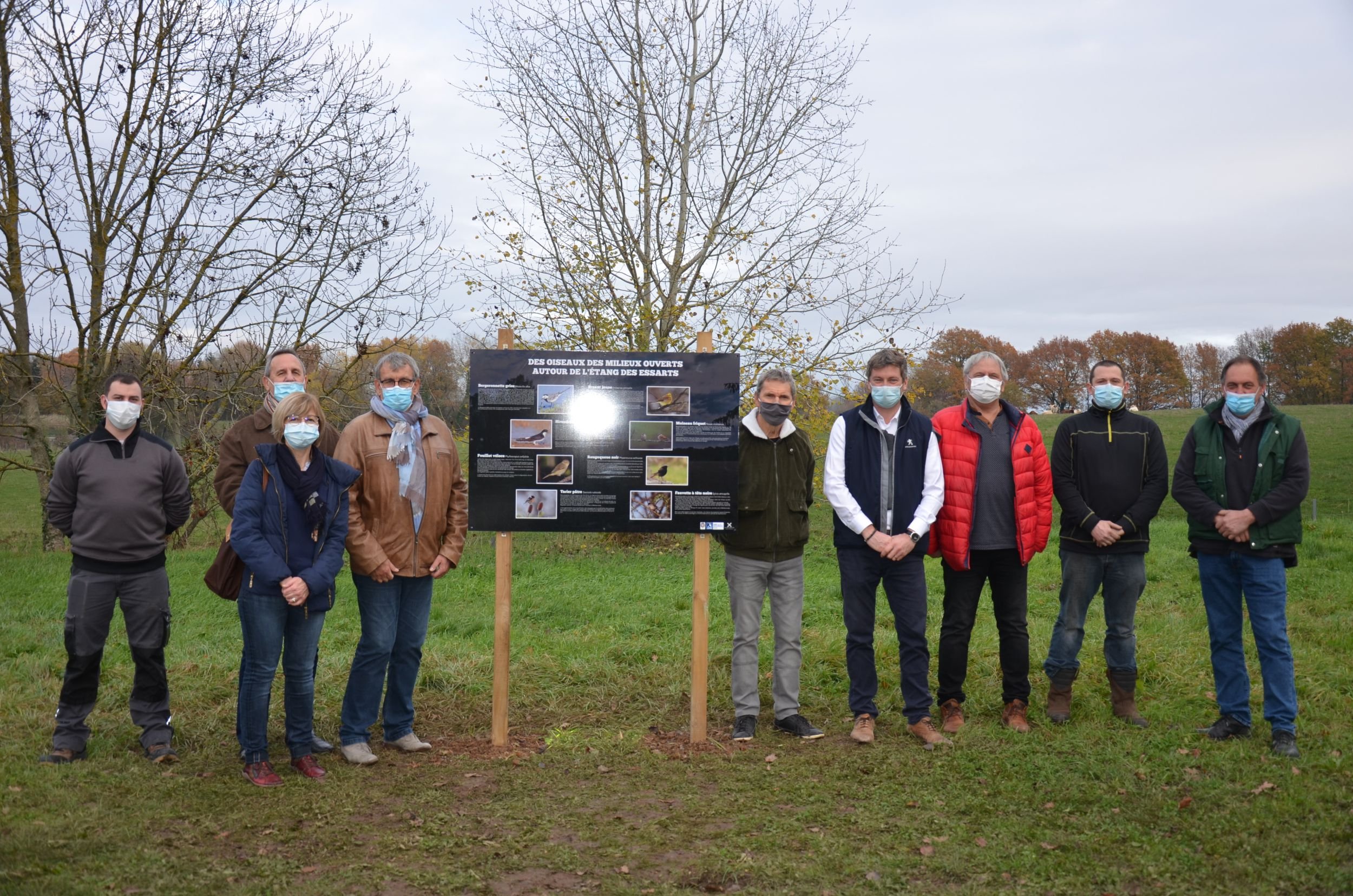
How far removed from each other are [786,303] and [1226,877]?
37.5 ft

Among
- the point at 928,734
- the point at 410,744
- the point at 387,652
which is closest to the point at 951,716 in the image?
the point at 928,734

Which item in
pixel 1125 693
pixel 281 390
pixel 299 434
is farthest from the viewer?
pixel 1125 693

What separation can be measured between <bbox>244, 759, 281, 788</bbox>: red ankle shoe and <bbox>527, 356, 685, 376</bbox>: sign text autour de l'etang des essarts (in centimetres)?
263

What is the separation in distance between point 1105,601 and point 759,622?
2126 mm

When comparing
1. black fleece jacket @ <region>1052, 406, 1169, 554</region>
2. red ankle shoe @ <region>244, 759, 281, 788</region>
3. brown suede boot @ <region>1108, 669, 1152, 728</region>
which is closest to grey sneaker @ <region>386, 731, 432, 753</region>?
red ankle shoe @ <region>244, 759, 281, 788</region>

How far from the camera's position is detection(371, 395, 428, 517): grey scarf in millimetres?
5363

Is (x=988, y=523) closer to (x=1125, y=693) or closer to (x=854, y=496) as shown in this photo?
(x=854, y=496)

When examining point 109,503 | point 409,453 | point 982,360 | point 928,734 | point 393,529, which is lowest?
point 928,734

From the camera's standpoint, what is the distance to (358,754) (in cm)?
542

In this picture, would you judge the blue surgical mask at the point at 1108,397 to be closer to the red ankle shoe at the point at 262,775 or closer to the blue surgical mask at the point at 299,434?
the blue surgical mask at the point at 299,434

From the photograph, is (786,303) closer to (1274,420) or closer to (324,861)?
(1274,420)

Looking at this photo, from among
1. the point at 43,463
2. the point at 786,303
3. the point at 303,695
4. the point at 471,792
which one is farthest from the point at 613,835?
the point at 43,463

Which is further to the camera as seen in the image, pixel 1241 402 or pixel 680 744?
pixel 680 744

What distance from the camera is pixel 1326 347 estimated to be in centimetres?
6250
